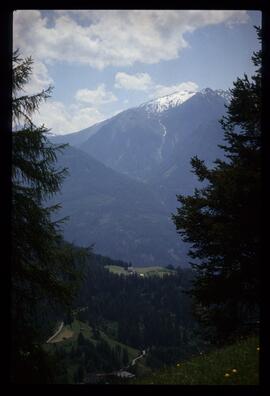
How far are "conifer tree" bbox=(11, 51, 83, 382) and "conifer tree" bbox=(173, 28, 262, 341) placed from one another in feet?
16.8

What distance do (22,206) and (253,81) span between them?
34.5ft

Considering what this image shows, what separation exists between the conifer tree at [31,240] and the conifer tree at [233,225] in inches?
202

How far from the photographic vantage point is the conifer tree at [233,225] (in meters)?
13.6

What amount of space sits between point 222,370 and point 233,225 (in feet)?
23.2

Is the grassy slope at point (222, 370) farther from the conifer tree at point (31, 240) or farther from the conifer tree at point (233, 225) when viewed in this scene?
the conifer tree at point (233, 225)

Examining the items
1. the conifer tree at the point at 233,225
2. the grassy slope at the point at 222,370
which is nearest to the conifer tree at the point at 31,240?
the grassy slope at the point at 222,370

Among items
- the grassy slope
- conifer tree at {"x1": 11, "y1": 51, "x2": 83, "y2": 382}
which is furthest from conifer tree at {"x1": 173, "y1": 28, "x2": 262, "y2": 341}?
conifer tree at {"x1": 11, "y1": 51, "x2": 83, "y2": 382}

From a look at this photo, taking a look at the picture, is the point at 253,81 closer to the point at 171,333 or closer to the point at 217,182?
the point at 217,182

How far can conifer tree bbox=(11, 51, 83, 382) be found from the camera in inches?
415

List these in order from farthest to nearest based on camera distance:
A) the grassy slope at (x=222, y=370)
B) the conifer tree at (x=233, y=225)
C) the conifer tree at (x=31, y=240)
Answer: the conifer tree at (x=233, y=225) → the conifer tree at (x=31, y=240) → the grassy slope at (x=222, y=370)

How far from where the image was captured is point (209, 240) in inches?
594

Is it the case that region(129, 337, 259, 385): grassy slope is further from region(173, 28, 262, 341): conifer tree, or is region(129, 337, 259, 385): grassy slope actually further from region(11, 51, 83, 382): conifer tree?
region(173, 28, 262, 341): conifer tree

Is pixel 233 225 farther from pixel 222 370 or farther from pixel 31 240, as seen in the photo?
pixel 222 370
